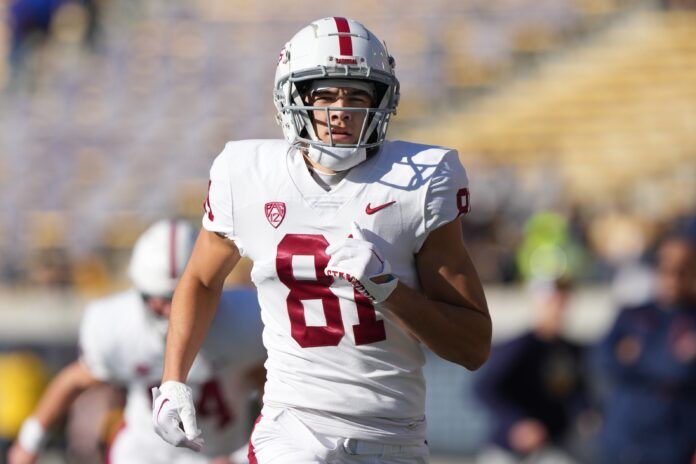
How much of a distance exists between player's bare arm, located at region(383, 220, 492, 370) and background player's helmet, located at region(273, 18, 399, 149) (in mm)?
287

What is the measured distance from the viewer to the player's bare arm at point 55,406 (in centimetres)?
504

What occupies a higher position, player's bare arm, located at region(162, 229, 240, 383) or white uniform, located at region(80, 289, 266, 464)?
player's bare arm, located at region(162, 229, 240, 383)

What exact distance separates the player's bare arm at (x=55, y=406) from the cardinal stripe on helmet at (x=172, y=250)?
60 centimetres

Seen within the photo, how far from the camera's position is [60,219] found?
45.5 feet

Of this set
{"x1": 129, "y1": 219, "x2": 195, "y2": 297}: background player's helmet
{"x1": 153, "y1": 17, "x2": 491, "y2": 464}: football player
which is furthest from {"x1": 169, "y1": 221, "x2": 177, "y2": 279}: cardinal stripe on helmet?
{"x1": 153, "y1": 17, "x2": 491, "y2": 464}: football player

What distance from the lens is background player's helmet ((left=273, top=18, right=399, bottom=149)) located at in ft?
10.8

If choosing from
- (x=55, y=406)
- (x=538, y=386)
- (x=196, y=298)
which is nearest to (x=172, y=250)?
(x=55, y=406)

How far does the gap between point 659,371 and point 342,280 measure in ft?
12.5

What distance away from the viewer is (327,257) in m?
3.20

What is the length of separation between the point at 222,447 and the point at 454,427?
4.43 m

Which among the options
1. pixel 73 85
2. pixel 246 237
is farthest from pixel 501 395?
pixel 73 85

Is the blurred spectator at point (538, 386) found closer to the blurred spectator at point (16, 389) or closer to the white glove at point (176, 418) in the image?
the blurred spectator at point (16, 389)

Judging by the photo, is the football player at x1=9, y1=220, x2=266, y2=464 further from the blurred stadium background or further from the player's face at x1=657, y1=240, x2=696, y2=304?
the blurred stadium background

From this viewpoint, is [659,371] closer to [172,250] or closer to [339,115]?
[172,250]
